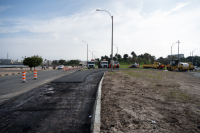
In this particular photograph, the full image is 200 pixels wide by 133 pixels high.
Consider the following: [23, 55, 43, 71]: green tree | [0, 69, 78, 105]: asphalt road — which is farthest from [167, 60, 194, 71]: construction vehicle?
[23, 55, 43, 71]: green tree

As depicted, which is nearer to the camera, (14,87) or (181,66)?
(14,87)

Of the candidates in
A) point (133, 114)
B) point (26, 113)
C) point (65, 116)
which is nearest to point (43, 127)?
point (65, 116)

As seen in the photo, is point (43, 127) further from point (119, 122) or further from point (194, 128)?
point (194, 128)

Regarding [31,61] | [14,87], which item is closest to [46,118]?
[14,87]

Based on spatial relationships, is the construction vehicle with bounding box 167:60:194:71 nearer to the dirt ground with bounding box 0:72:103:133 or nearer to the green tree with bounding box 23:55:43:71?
the dirt ground with bounding box 0:72:103:133

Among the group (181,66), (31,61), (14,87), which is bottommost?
(14,87)

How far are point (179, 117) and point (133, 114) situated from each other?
140 centimetres

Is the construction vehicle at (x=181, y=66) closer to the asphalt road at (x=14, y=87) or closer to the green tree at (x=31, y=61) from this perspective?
the asphalt road at (x=14, y=87)

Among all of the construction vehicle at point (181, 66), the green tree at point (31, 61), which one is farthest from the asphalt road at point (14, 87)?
the construction vehicle at point (181, 66)

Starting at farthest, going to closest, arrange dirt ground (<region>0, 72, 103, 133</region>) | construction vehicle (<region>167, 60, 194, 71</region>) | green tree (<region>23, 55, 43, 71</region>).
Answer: green tree (<region>23, 55, 43, 71</region>), construction vehicle (<region>167, 60, 194, 71</region>), dirt ground (<region>0, 72, 103, 133</region>)

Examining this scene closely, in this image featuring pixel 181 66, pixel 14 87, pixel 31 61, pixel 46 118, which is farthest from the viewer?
pixel 31 61

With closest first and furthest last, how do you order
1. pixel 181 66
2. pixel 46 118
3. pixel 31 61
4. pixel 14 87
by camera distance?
1. pixel 46 118
2. pixel 14 87
3. pixel 181 66
4. pixel 31 61

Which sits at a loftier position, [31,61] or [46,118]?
[31,61]

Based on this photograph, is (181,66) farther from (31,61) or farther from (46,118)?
(31,61)
